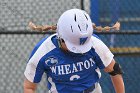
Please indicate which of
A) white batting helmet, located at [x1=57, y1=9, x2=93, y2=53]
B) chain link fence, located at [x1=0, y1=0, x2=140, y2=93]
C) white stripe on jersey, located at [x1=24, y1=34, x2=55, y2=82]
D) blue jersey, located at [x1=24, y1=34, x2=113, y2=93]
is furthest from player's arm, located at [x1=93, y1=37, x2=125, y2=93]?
chain link fence, located at [x1=0, y1=0, x2=140, y2=93]

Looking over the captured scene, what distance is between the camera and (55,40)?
2529mm

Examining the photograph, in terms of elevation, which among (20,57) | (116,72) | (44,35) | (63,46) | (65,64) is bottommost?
(20,57)

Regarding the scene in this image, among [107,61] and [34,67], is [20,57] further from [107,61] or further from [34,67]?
[107,61]

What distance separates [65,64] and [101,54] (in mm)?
259

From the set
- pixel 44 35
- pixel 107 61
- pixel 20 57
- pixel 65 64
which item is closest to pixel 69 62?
pixel 65 64

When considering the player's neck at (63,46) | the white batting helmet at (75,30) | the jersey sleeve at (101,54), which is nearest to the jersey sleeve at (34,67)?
the player's neck at (63,46)

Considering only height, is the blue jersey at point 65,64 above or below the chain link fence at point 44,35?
above

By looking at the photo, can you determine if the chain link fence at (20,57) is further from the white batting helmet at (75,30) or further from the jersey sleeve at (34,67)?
the white batting helmet at (75,30)

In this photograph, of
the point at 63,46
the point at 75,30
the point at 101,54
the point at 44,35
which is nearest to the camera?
the point at 75,30

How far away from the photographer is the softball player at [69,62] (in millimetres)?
2377

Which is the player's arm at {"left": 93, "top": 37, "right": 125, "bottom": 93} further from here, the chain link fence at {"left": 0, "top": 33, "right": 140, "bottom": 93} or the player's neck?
the chain link fence at {"left": 0, "top": 33, "right": 140, "bottom": 93}

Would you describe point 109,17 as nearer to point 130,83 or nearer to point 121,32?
point 121,32

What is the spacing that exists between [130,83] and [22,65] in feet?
4.06

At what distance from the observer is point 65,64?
8.35 feet
